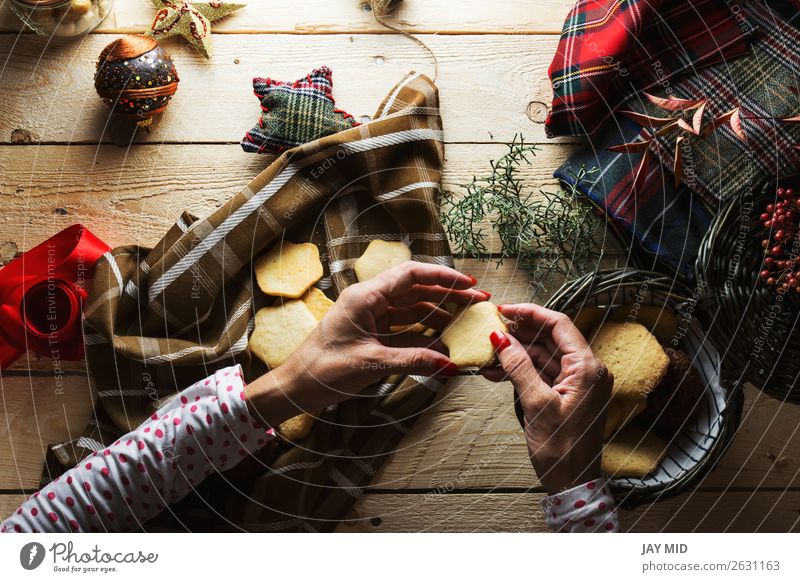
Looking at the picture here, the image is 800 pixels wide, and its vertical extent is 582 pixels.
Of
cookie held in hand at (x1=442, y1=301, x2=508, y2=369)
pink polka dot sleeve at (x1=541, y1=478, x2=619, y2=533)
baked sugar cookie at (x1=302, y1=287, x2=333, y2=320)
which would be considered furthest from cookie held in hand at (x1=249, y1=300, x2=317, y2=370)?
pink polka dot sleeve at (x1=541, y1=478, x2=619, y2=533)

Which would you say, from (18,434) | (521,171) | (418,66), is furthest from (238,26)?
(18,434)

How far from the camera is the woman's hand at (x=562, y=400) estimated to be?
0.44 meters

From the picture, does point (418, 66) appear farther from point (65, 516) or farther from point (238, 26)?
point (65, 516)

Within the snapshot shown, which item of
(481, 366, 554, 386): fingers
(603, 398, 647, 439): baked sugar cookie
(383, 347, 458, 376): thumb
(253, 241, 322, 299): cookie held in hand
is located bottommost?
(603, 398, 647, 439): baked sugar cookie

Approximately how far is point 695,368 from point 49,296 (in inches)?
18.7

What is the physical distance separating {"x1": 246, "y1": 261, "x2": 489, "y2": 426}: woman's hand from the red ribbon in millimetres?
154

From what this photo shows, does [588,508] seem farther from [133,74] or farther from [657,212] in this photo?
[133,74]

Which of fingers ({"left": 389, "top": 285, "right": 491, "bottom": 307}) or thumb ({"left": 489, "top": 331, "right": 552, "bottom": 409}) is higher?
fingers ({"left": 389, "top": 285, "right": 491, "bottom": 307})

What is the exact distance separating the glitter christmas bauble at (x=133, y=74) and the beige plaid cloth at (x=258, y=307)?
0.10 meters

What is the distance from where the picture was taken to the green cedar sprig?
51cm

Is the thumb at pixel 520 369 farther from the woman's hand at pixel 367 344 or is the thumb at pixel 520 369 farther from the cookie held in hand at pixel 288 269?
the cookie held in hand at pixel 288 269

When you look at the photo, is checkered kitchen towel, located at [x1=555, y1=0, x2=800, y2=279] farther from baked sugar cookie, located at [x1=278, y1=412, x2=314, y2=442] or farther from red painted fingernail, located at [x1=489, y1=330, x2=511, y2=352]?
baked sugar cookie, located at [x1=278, y1=412, x2=314, y2=442]

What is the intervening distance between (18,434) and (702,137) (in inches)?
22.4

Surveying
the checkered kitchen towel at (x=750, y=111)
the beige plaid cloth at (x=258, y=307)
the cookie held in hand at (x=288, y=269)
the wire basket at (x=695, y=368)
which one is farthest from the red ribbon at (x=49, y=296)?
the checkered kitchen towel at (x=750, y=111)
